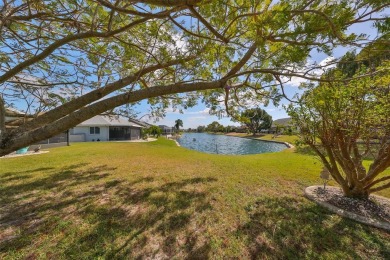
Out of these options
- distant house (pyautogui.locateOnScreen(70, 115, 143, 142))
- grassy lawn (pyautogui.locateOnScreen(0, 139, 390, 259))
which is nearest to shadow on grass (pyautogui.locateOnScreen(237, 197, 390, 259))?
grassy lawn (pyautogui.locateOnScreen(0, 139, 390, 259))

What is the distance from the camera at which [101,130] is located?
26688mm

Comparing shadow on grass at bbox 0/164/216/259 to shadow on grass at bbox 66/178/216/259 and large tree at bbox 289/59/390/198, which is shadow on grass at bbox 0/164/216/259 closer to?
shadow on grass at bbox 66/178/216/259

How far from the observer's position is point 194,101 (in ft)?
21.0

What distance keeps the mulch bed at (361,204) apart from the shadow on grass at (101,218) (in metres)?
3.35

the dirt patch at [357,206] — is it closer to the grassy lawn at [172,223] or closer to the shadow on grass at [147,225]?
the grassy lawn at [172,223]

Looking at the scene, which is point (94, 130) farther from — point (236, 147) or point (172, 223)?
point (172, 223)

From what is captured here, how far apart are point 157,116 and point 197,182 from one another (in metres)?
2.70

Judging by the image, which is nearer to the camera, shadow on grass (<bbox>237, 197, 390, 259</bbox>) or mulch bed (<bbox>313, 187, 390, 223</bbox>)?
shadow on grass (<bbox>237, 197, 390, 259</bbox>)

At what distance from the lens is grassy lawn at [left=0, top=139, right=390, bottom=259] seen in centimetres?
286


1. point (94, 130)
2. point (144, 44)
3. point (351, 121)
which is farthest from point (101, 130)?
point (351, 121)

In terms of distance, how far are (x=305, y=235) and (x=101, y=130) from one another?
2852 centimetres

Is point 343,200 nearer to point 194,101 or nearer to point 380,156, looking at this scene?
point 380,156

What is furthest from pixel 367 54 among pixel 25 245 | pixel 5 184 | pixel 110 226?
pixel 5 184

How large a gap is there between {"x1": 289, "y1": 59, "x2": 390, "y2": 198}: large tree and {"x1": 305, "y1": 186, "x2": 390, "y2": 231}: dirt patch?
270mm
